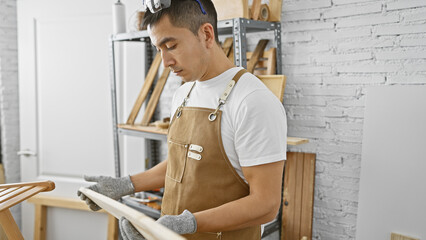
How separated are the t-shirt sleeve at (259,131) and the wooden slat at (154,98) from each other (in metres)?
1.49

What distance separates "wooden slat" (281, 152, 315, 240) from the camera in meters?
2.17

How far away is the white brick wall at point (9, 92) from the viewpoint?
2.99m

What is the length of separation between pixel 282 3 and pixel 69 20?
163cm

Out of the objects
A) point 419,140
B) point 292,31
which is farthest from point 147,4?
point 419,140

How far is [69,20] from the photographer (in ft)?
9.38

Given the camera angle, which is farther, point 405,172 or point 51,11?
point 51,11

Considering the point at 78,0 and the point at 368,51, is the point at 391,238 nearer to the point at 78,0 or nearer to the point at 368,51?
the point at 368,51

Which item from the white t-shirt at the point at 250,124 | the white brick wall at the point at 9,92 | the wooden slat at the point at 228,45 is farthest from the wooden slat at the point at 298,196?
the white brick wall at the point at 9,92

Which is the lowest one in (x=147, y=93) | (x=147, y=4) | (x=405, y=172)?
(x=405, y=172)

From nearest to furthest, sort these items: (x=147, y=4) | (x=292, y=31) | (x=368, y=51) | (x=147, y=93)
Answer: (x=147, y=4), (x=368, y=51), (x=292, y=31), (x=147, y=93)

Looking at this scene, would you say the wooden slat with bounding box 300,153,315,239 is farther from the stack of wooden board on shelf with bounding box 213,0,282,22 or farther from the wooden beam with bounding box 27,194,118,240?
the wooden beam with bounding box 27,194,118,240

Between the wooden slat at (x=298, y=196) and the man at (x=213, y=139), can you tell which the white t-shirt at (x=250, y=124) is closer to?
the man at (x=213, y=139)

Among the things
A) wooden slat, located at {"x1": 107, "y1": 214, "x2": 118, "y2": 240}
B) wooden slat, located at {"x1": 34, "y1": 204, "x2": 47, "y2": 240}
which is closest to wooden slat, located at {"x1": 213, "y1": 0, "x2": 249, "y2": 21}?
wooden slat, located at {"x1": 107, "y1": 214, "x2": 118, "y2": 240}

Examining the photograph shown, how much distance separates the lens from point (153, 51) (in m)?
2.85
